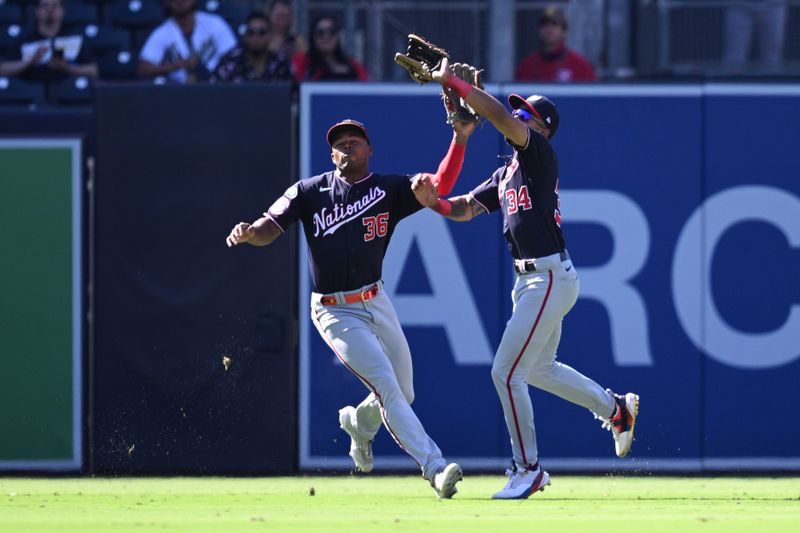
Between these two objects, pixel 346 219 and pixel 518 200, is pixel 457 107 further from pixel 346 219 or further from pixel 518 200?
pixel 346 219

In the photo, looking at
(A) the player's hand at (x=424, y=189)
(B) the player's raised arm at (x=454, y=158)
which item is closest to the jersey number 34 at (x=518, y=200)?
(B) the player's raised arm at (x=454, y=158)

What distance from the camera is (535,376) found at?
317 inches

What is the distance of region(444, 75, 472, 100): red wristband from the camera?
24.3ft

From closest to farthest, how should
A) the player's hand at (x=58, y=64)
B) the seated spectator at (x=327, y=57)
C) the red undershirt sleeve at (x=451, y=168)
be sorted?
the red undershirt sleeve at (x=451, y=168) < the seated spectator at (x=327, y=57) < the player's hand at (x=58, y=64)

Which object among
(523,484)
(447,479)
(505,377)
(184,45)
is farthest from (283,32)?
(447,479)

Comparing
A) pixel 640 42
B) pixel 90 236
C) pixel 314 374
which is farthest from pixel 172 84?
pixel 640 42

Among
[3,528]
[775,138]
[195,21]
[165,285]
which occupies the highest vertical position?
[195,21]

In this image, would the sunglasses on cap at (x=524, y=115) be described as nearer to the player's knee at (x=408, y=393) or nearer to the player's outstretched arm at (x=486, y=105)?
the player's outstretched arm at (x=486, y=105)

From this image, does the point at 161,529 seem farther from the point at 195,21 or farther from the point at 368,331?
the point at 195,21

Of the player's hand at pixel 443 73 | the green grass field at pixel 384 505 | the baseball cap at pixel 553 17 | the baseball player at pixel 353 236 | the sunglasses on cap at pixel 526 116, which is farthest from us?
the baseball cap at pixel 553 17

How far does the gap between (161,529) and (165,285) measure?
3.58 metres

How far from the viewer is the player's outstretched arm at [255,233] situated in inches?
304

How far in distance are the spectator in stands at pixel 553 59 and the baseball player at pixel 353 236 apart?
357cm

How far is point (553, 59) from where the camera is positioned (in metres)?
11.4
